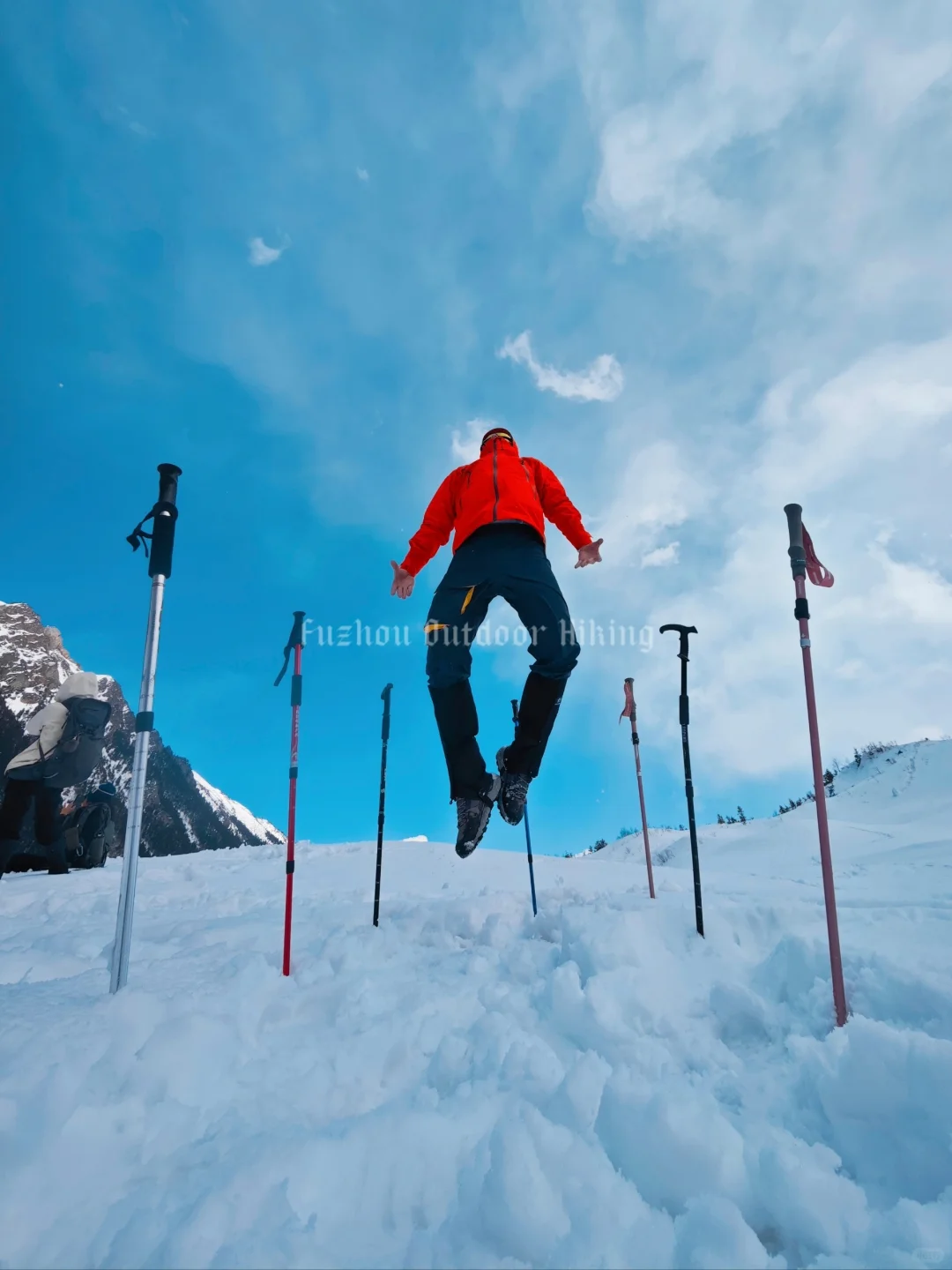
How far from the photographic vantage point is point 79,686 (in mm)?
8867

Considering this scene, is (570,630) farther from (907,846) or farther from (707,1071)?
(907,846)

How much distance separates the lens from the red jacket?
14.3 ft

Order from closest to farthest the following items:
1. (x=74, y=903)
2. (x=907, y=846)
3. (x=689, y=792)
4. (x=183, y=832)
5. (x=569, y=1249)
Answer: (x=569, y=1249)
(x=689, y=792)
(x=74, y=903)
(x=907, y=846)
(x=183, y=832)

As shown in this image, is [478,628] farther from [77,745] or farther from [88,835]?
[88,835]

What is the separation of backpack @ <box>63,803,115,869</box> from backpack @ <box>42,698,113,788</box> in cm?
147

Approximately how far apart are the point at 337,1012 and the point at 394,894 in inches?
158

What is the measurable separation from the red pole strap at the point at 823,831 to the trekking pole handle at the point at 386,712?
348 cm

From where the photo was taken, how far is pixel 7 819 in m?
7.93

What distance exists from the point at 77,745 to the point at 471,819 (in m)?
7.13

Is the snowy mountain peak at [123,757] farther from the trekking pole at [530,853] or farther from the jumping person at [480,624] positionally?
the jumping person at [480,624]

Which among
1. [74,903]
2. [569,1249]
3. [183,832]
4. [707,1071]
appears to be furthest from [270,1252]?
[183,832]

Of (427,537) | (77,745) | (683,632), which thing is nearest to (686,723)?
(683,632)

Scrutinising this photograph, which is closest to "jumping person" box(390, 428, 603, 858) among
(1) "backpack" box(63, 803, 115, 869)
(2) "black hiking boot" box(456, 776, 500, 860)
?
(2) "black hiking boot" box(456, 776, 500, 860)

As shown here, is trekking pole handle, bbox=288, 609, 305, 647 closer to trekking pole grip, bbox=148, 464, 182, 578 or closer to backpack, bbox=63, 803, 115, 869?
trekking pole grip, bbox=148, 464, 182, 578
